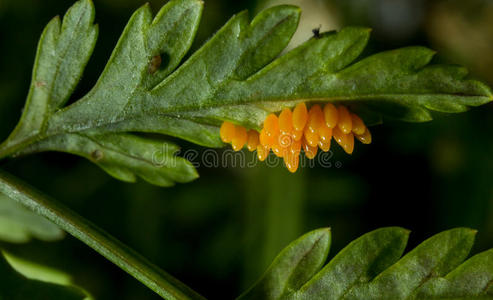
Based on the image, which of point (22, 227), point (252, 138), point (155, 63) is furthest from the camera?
point (22, 227)

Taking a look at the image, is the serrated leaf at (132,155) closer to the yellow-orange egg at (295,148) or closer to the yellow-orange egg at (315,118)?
the yellow-orange egg at (295,148)

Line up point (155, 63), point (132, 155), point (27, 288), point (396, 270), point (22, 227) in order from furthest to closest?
point (22, 227)
point (27, 288)
point (132, 155)
point (155, 63)
point (396, 270)

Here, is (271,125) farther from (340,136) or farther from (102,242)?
(102,242)

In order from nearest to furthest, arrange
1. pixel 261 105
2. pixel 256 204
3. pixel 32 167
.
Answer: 1. pixel 261 105
2. pixel 32 167
3. pixel 256 204

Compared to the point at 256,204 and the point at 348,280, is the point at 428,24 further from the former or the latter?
the point at 348,280

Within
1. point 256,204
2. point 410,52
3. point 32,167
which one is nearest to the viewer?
point 410,52

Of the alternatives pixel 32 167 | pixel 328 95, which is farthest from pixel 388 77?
pixel 32 167

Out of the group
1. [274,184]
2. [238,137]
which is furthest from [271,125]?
[274,184]

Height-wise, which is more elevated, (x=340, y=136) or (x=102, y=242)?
(x=340, y=136)
